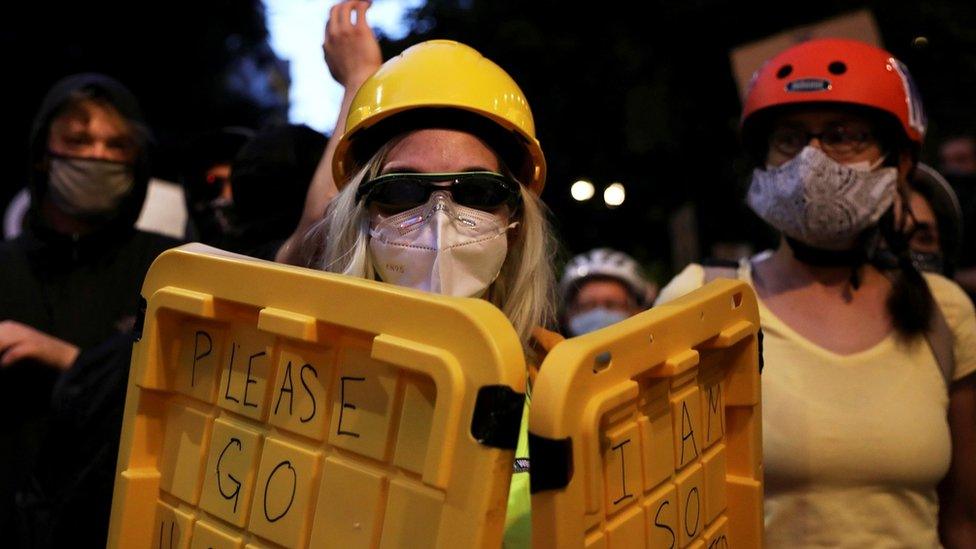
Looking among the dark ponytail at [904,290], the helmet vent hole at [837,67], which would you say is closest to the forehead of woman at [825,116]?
the helmet vent hole at [837,67]

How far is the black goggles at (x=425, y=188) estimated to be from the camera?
178 cm

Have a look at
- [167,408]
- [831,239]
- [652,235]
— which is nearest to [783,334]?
[831,239]

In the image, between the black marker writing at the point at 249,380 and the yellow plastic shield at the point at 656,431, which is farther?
the black marker writing at the point at 249,380

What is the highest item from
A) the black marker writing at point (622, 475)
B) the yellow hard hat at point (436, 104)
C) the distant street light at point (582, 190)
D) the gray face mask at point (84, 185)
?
the yellow hard hat at point (436, 104)

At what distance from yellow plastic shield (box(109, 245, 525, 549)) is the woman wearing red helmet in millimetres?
1402

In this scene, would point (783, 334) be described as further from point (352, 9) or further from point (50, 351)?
point (50, 351)

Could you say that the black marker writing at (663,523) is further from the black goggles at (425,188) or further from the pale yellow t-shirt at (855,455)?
the pale yellow t-shirt at (855,455)

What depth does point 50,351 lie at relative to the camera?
270cm

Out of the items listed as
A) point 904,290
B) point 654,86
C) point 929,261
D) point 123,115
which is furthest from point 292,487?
point 654,86

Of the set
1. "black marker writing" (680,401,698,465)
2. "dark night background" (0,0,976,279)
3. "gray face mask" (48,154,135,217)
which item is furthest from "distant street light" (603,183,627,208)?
"black marker writing" (680,401,698,465)

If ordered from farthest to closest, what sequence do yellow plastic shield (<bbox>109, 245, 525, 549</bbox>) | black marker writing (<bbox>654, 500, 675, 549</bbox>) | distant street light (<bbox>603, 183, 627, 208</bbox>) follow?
distant street light (<bbox>603, 183, 627, 208</bbox>), black marker writing (<bbox>654, 500, 675, 549</bbox>), yellow plastic shield (<bbox>109, 245, 525, 549</bbox>)

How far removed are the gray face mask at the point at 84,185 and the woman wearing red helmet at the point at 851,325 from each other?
82.9 inches

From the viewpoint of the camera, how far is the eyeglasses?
265 cm

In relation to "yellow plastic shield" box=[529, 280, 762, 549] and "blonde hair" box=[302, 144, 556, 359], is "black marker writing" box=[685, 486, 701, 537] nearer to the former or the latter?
"yellow plastic shield" box=[529, 280, 762, 549]
